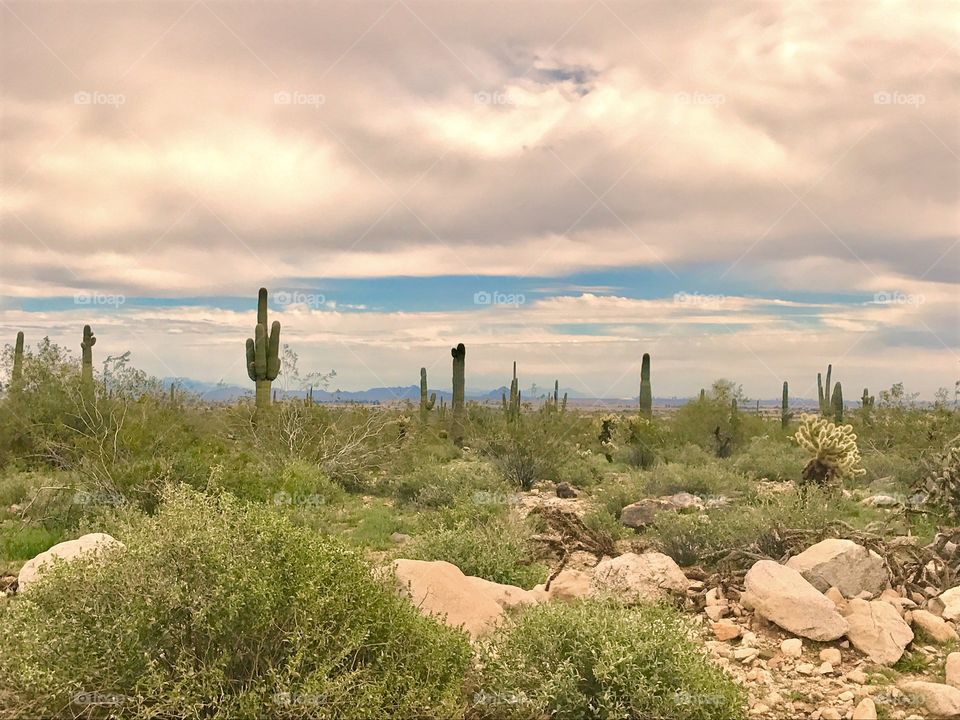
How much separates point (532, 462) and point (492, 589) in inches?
422

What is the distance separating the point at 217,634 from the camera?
4184mm

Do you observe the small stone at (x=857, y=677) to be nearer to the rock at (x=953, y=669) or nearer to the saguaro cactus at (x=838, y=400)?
the rock at (x=953, y=669)

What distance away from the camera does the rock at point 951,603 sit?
23.8ft

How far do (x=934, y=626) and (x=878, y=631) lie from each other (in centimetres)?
75

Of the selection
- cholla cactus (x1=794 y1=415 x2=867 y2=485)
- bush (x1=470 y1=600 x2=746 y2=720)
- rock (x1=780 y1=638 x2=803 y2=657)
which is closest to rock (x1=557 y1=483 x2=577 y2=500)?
cholla cactus (x1=794 y1=415 x2=867 y2=485)

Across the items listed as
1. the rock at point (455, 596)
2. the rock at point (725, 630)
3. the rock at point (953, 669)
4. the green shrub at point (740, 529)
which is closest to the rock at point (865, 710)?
the rock at point (953, 669)

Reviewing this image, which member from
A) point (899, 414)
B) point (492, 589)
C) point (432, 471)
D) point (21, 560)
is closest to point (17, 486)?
point (21, 560)

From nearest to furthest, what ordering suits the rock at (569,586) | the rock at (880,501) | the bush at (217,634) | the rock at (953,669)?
the bush at (217,634)
the rock at (953,669)
the rock at (569,586)
the rock at (880,501)

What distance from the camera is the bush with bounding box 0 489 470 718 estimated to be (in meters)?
4.05

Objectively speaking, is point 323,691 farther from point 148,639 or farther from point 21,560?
point 21,560

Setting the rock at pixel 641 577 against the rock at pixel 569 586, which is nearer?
the rock at pixel 641 577

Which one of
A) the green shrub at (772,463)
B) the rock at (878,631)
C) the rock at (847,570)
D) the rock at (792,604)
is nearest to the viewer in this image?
the rock at (878,631)

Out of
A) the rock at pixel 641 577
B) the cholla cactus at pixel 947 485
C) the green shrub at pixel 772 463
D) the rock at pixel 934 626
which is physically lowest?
the green shrub at pixel 772 463

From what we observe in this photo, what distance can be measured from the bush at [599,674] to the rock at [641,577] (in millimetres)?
2599
